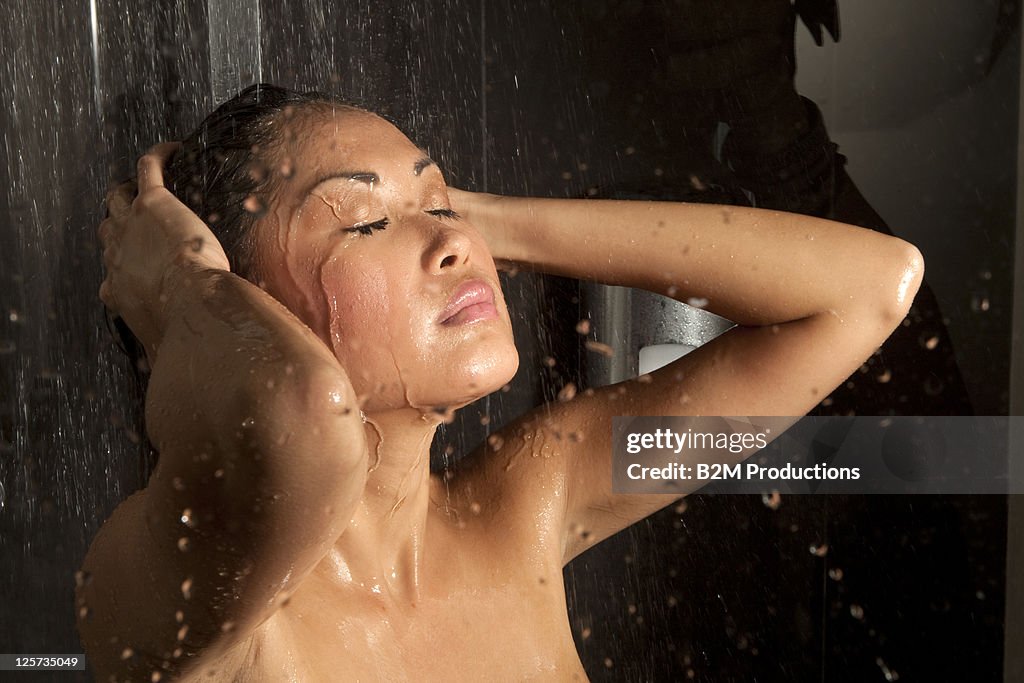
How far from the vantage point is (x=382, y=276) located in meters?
0.58

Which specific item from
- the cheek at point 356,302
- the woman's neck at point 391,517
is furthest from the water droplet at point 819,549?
the cheek at point 356,302

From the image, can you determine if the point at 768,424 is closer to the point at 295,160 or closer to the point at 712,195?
the point at 712,195

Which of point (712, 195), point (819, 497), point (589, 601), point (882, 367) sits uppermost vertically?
point (712, 195)

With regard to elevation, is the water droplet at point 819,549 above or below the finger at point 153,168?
below

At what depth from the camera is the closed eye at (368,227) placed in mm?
590

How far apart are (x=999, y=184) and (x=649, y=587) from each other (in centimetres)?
43

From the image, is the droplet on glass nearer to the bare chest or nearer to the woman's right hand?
the bare chest

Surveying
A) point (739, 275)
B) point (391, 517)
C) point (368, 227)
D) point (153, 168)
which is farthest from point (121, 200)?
point (739, 275)

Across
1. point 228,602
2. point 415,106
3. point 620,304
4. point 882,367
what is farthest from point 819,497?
point 228,602

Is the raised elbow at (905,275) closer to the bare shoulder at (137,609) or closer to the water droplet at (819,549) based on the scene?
the water droplet at (819,549)

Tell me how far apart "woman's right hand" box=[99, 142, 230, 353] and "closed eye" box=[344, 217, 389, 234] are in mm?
80

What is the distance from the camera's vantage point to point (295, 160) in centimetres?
61

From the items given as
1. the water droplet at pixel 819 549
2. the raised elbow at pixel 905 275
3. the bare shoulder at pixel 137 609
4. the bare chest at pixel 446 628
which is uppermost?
the raised elbow at pixel 905 275

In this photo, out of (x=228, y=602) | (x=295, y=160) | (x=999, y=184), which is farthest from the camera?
(x=999, y=184)
